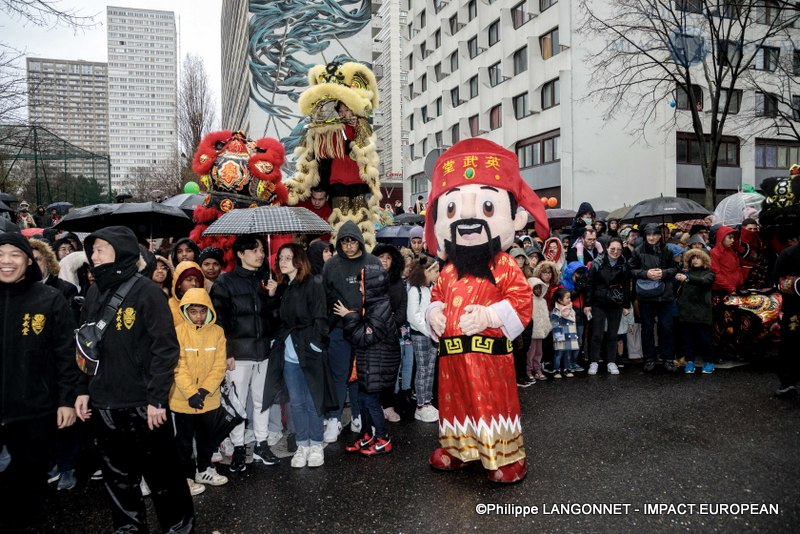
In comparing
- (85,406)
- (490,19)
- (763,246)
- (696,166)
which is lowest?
(85,406)

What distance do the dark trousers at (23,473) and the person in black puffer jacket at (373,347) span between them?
2.25 m

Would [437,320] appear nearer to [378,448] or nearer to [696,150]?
[378,448]

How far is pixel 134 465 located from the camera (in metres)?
3.14

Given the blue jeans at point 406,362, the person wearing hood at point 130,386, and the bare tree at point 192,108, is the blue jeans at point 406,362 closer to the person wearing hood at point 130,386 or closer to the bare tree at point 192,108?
the person wearing hood at point 130,386

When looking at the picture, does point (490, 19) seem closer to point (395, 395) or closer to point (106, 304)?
point (395, 395)

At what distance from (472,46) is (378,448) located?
1234 inches

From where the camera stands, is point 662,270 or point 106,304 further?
point 662,270

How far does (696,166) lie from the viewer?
25141 millimetres

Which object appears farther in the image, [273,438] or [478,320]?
[273,438]

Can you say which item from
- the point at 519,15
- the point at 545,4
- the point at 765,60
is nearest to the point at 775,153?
the point at 765,60

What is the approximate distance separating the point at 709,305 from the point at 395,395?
4396 millimetres

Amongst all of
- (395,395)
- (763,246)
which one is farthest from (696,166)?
(395,395)

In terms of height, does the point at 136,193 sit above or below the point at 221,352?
above

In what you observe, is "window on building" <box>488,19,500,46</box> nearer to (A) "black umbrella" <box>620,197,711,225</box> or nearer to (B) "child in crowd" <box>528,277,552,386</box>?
(A) "black umbrella" <box>620,197,711,225</box>
